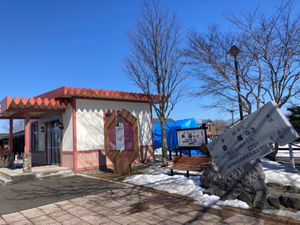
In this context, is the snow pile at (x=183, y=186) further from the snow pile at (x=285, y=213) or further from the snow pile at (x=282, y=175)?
the snow pile at (x=282, y=175)

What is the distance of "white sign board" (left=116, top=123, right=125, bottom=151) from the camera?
10.7 meters

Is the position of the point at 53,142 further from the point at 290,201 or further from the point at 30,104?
the point at 290,201

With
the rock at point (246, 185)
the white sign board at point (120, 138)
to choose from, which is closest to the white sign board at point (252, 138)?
the rock at point (246, 185)

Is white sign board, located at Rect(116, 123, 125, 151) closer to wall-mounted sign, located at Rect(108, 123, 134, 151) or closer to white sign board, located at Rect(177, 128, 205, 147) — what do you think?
wall-mounted sign, located at Rect(108, 123, 134, 151)

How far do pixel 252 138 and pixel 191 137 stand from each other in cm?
480

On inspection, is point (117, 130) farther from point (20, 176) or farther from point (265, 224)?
point (265, 224)

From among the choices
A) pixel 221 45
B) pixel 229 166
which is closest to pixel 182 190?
pixel 229 166

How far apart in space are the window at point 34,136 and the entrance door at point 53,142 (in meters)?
1.68

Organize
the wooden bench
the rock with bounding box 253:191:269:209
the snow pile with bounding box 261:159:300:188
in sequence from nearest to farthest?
1. the rock with bounding box 253:191:269:209
2. the snow pile with bounding box 261:159:300:188
3. the wooden bench

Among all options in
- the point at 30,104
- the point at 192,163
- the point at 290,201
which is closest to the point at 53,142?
the point at 30,104

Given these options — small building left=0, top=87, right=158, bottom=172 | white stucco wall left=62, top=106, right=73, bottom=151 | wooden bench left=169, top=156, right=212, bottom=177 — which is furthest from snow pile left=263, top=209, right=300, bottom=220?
white stucco wall left=62, top=106, right=73, bottom=151

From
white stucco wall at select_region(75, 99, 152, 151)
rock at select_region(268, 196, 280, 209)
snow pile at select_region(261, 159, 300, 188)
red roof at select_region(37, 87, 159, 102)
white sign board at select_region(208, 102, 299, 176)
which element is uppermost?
red roof at select_region(37, 87, 159, 102)

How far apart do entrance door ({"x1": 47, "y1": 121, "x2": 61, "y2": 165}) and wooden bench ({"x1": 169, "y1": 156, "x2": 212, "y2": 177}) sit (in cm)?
714

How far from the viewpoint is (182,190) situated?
7051 millimetres
